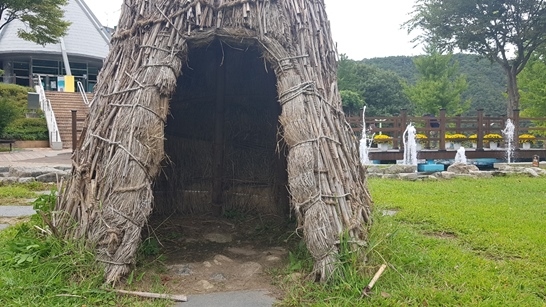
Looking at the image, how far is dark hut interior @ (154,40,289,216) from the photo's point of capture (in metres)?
6.35

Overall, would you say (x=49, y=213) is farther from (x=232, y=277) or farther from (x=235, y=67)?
(x=235, y=67)

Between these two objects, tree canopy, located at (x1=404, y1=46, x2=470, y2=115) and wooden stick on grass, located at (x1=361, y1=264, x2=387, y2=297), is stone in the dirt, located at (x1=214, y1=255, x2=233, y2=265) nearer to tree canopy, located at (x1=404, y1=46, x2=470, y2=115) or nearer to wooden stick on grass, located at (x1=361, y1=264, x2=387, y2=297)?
wooden stick on grass, located at (x1=361, y1=264, x2=387, y2=297)

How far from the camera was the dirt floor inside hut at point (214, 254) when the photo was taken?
3918 mm

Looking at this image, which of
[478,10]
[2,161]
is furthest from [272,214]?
[478,10]

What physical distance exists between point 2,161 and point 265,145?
38.0 ft

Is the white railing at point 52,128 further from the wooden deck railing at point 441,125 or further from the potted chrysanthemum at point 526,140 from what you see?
the potted chrysanthemum at point 526,140

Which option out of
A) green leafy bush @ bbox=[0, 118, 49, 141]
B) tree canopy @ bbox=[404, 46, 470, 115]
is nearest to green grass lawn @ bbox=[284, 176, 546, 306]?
green leafy bush @ bbox=[0, 118, 49, 141]

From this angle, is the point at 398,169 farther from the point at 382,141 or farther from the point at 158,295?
the point at 158,295

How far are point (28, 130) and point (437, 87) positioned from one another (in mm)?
23991

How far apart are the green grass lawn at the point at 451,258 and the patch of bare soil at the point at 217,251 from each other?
0.67 m

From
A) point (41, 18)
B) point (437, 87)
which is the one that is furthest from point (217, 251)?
point (437, 87)

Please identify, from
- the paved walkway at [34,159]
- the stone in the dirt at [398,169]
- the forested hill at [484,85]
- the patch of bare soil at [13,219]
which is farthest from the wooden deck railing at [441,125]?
the forested hill at [484,85]

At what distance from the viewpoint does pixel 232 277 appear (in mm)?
4129

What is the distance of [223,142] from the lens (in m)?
6.55
